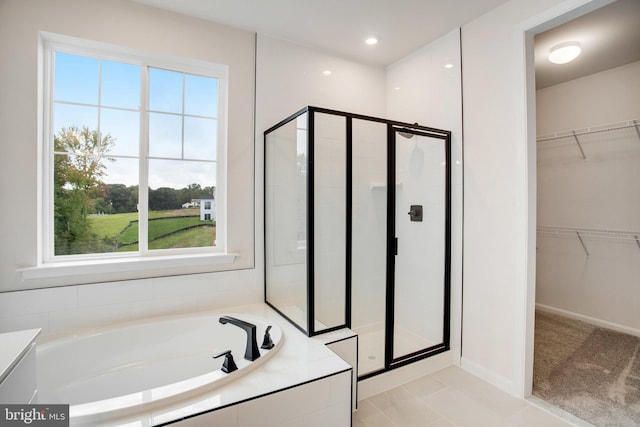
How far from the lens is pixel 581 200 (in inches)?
132

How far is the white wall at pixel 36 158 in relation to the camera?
73.5 inches

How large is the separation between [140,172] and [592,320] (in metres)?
4.59

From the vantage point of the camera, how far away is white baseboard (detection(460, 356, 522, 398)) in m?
2.11

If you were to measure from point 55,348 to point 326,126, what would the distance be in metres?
2.08

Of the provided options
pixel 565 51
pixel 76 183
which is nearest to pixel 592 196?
pixel 565 51

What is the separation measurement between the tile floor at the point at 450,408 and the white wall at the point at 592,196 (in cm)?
205

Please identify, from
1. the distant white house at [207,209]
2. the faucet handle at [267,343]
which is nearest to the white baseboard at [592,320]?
the faucet handle at [267,343]

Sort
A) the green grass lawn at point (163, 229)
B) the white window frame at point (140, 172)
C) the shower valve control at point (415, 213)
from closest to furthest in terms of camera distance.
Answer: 1. the white window frame at point (140, 172)
2. the green grass lawn at point (163, 229)
3. the shower valve control at point (415, 213)

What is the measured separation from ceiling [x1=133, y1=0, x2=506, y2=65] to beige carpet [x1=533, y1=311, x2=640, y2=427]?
2696 mm

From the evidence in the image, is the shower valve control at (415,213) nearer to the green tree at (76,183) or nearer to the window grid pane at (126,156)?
the window grid pane at (126,156)

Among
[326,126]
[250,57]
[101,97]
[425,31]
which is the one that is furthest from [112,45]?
[425,31]

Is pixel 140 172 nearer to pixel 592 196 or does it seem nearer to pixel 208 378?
pixel 208 378

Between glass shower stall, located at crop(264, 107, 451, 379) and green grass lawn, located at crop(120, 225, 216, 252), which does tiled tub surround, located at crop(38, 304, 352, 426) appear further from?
green grass lawn, located at crop(120, 225, 216, 252)

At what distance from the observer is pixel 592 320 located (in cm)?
331
